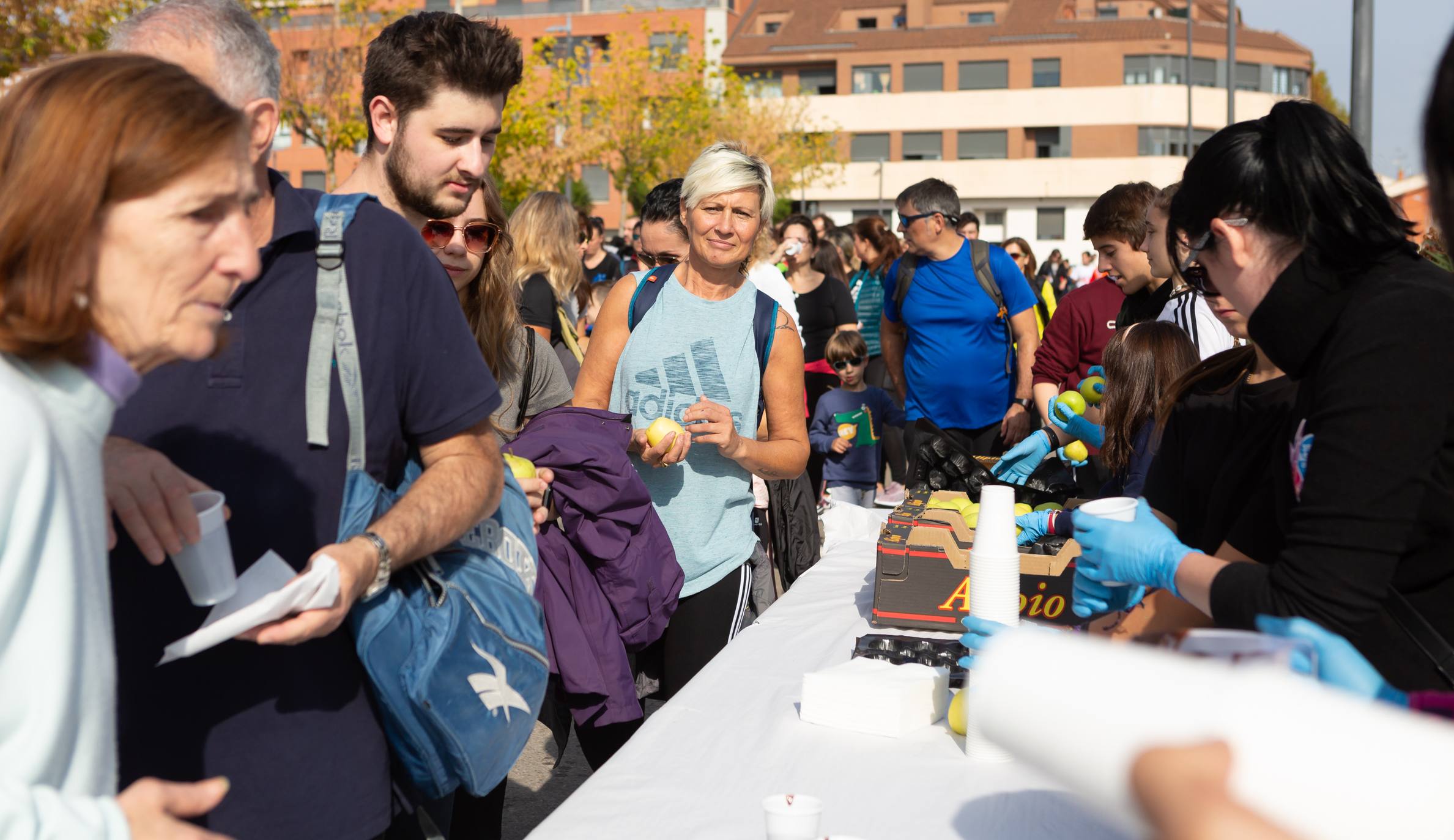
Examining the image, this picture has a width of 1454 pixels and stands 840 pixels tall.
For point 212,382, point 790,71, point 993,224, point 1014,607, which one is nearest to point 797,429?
point 1014,607

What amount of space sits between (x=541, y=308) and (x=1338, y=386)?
3.23 metres

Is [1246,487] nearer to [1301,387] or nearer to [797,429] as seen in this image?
[1301,387]

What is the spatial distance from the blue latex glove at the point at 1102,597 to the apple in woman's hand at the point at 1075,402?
189cm

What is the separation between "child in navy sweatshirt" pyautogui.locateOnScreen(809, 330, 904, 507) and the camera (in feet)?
20.9

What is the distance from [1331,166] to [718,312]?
5.74 feet

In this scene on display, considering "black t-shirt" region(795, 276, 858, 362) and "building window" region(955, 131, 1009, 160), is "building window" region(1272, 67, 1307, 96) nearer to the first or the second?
"building window" region(955, 131, 1009, 160)

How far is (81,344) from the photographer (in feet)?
3.50

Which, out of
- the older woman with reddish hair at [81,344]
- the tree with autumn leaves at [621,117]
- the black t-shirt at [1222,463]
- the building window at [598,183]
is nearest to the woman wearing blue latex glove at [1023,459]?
the black t-shirt at [1222,463]

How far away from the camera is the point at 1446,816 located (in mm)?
868

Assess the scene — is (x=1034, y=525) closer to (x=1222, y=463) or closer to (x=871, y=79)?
(x=1222, y=463)

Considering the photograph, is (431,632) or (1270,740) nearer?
(1270,740)

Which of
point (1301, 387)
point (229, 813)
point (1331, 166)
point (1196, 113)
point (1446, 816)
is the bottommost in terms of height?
point (229, 813)

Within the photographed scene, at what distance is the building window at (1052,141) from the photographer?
47.1m

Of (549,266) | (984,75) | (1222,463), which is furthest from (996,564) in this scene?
(984,75)
